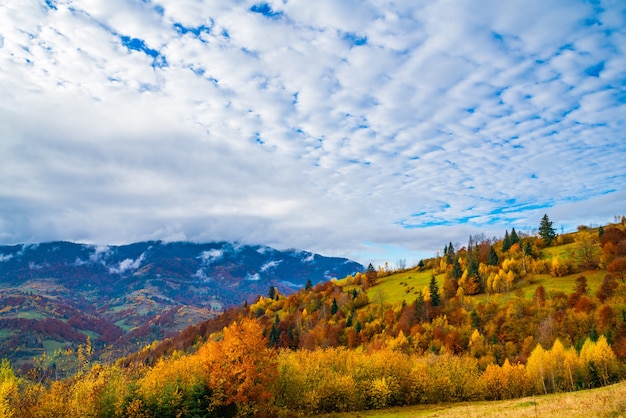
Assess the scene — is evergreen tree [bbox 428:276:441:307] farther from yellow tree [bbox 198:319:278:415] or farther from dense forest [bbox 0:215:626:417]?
yellow tree [bbox 198:319:278:415]

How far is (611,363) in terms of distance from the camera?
93500mm

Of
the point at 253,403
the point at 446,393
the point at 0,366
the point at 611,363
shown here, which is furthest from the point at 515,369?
the point at 0,366

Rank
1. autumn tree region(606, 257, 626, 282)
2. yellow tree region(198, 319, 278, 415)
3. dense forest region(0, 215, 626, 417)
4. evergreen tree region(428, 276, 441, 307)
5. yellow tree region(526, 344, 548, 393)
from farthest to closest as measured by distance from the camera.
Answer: evergreen tree region(428, 276, 441, 307)
autumn tree region(606, 257, 626, 282)
yellow tree region(526, 344, 548, 393)
yellow tree region(198, 319, 278, 415)
dense forest region(0, 215, 626, 417)

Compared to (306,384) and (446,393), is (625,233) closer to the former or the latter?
(446,393)

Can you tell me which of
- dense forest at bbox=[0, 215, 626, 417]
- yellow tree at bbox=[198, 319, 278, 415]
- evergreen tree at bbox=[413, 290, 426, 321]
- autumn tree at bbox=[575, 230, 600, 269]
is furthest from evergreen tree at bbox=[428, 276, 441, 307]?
yellow tree at bbox=[198, 319, 278, 415]

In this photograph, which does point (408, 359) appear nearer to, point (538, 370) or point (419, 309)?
point (538, 370)

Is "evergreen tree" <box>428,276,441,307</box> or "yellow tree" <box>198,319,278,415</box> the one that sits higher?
"evergreen tree" <box>428,276,441,307</box>

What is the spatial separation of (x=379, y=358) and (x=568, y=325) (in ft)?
311

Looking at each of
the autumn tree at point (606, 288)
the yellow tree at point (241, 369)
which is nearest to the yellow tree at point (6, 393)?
the yellow tree at point (241, 369)

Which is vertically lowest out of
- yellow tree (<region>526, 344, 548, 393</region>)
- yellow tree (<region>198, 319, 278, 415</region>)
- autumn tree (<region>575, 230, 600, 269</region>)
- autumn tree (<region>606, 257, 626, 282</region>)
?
yellow tree (<region>526, 344, 548, 393</region>)

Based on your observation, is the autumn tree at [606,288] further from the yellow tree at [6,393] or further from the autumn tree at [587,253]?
the yellow tree at [6,393]

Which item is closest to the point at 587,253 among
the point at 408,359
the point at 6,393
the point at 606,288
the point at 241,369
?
the point at 606,288

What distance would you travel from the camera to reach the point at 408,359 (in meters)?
88.2

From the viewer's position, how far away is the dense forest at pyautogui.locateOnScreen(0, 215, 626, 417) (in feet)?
168
